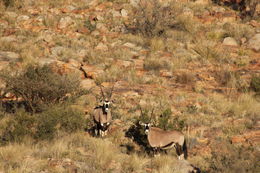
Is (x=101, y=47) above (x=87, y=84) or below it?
above

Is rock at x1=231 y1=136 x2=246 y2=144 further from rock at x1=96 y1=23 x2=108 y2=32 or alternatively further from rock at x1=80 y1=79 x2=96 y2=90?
rock at x1=96 y1=23 x2=108 y2=32

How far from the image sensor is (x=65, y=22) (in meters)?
22.4

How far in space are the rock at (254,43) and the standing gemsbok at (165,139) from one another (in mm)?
11092

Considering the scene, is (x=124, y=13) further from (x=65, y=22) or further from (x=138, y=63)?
(x=138, y=63)

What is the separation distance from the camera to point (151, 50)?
19.4 meters

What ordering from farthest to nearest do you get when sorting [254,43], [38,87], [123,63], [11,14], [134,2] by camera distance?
[134,2]
[11,14]
[254,43]
[123,63]
[38,87]

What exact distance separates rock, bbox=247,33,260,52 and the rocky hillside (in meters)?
0.05

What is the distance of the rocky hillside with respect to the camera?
9461mm

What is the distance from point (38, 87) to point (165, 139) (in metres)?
4.88

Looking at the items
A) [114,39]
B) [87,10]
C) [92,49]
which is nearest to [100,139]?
[92,49]

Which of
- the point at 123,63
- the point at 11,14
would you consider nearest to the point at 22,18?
the point at 11,14

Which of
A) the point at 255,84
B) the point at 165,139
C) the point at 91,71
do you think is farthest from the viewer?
the point at 91,71

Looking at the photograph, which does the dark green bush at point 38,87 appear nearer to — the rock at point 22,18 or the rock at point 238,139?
the rock at point 238,139

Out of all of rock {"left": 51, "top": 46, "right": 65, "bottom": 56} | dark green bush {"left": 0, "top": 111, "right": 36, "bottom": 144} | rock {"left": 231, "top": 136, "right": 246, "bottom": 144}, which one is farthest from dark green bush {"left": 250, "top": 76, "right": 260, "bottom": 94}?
rock {"left": 51, "top": 46, "right": 65, "bottom": 56}
